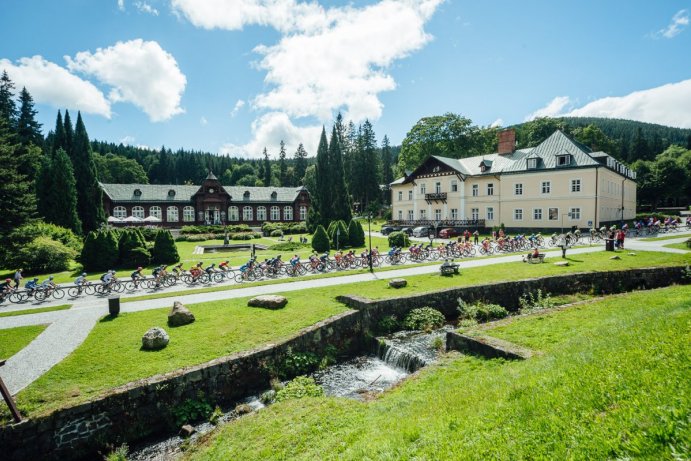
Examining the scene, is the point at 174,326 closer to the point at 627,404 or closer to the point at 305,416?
the point at 305,416

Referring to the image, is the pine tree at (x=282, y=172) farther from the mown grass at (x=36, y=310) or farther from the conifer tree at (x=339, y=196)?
the mown grass at (x=36, y=310)

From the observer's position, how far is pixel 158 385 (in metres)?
8.73

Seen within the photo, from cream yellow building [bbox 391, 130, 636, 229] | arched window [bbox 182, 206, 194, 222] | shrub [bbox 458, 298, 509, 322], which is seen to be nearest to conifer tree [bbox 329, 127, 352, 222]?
cream yellow building [bbox 391, 130, 636, 229]

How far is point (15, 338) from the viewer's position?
11.4 metres

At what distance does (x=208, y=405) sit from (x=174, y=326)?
404cm

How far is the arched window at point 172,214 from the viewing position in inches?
2343

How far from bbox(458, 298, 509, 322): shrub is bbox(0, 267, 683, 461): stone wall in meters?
1.42

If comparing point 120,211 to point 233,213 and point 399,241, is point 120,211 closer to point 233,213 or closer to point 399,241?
point 233,213

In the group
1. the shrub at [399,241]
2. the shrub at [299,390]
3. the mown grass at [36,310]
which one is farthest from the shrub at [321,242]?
the shrub at [299,390]

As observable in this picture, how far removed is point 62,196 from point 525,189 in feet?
170

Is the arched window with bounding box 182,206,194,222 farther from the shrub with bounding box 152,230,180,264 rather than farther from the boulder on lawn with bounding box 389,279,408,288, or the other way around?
the boulder on lawn with bounding box 389,279,408,288

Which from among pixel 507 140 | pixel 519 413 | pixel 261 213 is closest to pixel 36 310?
pixel 519 413

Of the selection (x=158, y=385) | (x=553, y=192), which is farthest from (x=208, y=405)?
(x=553, y=192)

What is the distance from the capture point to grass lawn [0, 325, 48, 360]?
34.0 ft
